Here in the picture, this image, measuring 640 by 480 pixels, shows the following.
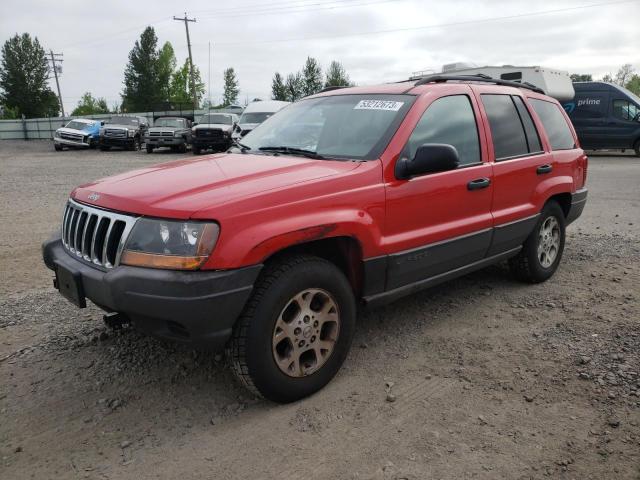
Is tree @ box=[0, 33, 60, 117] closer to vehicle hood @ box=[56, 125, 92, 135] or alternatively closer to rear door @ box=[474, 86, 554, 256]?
vehicle hood @ box=[56, 125, 92, 135]

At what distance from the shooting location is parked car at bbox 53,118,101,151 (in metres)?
25.4

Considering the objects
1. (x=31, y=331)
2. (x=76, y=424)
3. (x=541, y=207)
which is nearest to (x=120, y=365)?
(x=76, y=424)

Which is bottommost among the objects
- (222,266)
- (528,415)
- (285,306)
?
(528,415)

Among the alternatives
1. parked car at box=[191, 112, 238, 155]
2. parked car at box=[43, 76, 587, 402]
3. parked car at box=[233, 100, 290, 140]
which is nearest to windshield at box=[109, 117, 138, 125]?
parked car at box=[191, 112, 238, 155]

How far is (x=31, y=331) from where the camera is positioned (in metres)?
3.81

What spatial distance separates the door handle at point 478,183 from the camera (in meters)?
3.74

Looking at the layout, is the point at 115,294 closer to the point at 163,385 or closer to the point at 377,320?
the point at 163,385

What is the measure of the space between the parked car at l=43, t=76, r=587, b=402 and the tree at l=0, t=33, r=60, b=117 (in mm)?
77753

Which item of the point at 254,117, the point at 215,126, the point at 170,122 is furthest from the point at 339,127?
the point at 170,122

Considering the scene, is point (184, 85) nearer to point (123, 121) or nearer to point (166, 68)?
point (166, 68)

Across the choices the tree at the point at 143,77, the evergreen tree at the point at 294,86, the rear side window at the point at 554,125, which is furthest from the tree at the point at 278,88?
the rear side window at the point at 554,125

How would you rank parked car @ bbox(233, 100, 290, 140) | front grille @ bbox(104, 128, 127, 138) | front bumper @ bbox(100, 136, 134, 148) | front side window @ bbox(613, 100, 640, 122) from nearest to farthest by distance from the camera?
parked car @ bbox(233, 100, 290, 140)
front side window @ bbox(613, 100, 640, 122)
front grille @ bbox(104, 128, 127, 138)
front bumper @ bbox(100, 136, 134, 148)

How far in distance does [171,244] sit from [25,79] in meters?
82.6

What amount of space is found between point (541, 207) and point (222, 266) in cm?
317
